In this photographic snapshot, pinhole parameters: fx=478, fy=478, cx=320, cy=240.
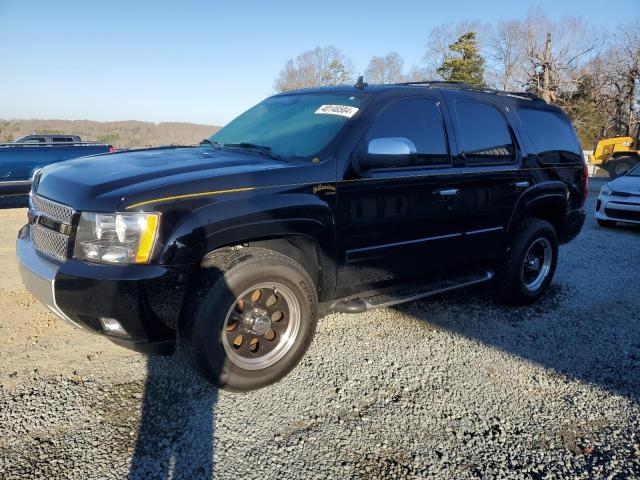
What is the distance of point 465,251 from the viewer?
403 centimetres

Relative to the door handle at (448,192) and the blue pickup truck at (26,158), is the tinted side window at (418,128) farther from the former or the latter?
the blue pickup truck at (26,158)

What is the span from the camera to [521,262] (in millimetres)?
4414

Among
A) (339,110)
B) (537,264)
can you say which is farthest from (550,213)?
(339,110)

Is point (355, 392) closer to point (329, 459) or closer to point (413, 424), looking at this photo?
point (413, 424)

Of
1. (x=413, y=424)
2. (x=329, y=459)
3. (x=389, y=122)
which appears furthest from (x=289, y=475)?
(x=389, y=122)

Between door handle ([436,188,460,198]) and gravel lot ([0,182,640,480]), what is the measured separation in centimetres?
114

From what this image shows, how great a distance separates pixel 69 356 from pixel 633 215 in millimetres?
9328

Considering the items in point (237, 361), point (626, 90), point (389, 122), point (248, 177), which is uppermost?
point (626, 90)

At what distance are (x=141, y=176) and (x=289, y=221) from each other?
0.90 metres

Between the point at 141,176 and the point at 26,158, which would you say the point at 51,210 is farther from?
the point at 26,158

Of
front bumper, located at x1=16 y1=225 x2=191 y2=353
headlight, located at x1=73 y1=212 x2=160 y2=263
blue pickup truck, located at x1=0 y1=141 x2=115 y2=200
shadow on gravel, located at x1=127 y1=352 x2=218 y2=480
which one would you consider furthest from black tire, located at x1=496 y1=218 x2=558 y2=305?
blue pickup truck, located at x1=0 y1=141 x2=115 y2=200

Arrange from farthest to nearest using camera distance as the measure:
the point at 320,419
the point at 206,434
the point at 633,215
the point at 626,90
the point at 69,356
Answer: the point at 626,90 → the point at 633,215 → the point at 69,356 → the point at 320,419 → the point at 206,434

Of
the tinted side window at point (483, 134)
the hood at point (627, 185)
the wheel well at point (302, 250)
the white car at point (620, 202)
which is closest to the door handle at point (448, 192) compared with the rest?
the tinted side window at point (483, 134)

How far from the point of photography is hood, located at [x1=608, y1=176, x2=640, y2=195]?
29.0ft
